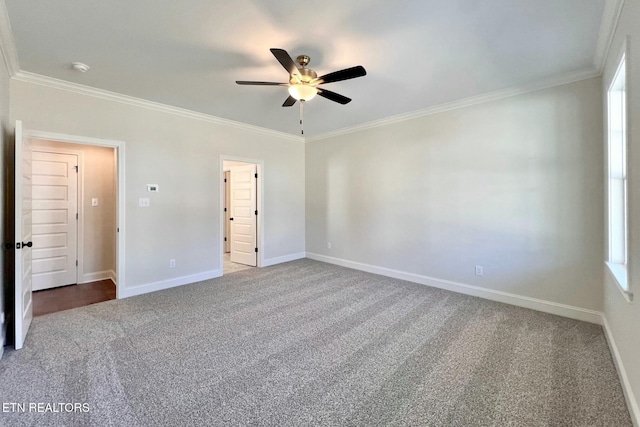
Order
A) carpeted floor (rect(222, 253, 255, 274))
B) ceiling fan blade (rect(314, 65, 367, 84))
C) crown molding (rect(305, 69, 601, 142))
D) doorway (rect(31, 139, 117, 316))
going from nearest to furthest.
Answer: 1. ceiling fan blade (rect(314, 65, 367, 84))
2. crown molding (rect(305, 69, 601, 142))
3. doorway (rect(31, 139, 117, 316))
4. carpeted floor (rect(222, 253, 255, 274))

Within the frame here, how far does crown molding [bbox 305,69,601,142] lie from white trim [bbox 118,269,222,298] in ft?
11.7

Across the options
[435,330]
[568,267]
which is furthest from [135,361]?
[568,267]

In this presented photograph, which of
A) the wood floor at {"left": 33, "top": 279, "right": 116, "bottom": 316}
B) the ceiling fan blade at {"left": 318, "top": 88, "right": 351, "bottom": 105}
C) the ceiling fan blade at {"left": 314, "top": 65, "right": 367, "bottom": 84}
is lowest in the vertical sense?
the wood floor at {"left": 33, "top": 279, "right": 116, "bottom": 316}

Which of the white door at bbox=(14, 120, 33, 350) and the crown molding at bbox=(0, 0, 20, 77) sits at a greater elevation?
the crown molding at bbox=(0, 0, 20, 77)

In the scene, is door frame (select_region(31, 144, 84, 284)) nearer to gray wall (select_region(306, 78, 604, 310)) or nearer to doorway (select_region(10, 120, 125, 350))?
doorway (select_region(10, 120, 125, 350))

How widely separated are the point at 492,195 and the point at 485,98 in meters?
1.28

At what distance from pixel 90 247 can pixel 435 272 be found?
5.64 m

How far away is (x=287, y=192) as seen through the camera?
5.82 metres

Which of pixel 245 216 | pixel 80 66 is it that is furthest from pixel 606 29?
pixel 245 216

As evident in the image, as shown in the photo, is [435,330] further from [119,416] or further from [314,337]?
[119,416]

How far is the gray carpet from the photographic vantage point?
→ 1688 millimetres

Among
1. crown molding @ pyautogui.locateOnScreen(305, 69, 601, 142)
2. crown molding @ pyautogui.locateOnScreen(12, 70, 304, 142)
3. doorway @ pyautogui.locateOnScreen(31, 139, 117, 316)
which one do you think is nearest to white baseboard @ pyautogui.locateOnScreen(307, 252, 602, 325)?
crown molding @ pyautogui.locateOnScreen(305, 69, 601, 142)

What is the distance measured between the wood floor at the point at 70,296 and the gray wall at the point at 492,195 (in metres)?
3.97

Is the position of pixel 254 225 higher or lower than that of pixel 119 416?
higher
